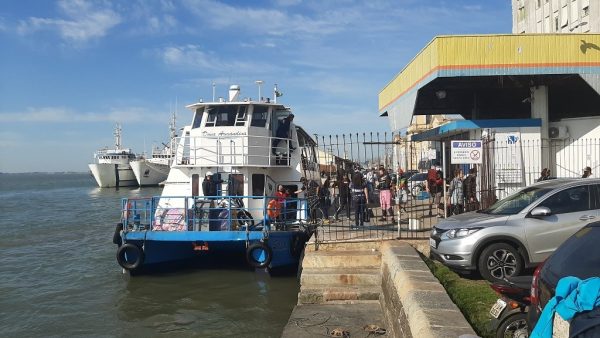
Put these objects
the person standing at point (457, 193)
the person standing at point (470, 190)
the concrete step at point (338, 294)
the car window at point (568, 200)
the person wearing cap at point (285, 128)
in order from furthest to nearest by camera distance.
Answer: the person wearing cap at point (285, 128), the person standing at point (457, 193), the person standing at point (470, 190), the concrete step at point (338, 294), the car window at point (568, 200)

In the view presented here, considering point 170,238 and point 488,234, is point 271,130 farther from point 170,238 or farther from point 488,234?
point 488,234

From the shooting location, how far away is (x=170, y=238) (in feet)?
39.9

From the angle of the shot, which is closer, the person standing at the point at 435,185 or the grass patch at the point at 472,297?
the grass patch at the point at 472,297

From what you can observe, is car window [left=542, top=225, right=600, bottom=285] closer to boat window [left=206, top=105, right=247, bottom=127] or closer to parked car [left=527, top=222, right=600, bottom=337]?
parked car [left=527, top=222, right=600, bottom=337]

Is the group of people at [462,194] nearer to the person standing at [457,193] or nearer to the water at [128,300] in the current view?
the person standing at [457,193]

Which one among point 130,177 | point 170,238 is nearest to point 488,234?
point 170,238

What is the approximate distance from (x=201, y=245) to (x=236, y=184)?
261cm

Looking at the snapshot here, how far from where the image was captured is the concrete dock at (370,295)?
17.9 ft

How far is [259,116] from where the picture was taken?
15.4 meters

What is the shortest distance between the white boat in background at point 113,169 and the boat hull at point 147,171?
88.1 inches

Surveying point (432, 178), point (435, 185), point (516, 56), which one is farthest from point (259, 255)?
point (516, 56)

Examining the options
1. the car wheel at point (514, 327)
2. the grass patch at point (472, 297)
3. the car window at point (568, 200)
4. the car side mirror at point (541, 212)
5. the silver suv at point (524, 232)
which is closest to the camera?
the car wheel at point (514, 327)

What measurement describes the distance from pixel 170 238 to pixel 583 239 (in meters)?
9.74

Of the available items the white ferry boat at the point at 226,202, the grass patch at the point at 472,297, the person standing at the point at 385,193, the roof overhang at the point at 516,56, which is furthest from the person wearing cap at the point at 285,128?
the grass patch at the point at 472,297
